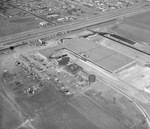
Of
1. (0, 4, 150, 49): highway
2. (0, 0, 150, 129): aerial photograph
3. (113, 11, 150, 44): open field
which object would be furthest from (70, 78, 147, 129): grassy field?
(113, 11, 150, 44): open field

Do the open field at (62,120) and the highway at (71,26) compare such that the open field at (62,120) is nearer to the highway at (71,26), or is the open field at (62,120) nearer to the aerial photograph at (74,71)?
the aerial photograph at (74,71)

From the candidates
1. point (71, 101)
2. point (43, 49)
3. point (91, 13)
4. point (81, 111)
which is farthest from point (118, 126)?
point (91, 13)

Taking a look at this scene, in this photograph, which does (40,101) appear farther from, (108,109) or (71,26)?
(71,26)

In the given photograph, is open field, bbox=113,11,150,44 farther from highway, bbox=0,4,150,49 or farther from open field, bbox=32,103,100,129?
open field, bbox=32,103,100,129

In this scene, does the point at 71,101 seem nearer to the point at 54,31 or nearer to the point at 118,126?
the point at 118,126

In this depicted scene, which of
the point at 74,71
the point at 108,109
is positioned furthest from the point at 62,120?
the point at 74,71
